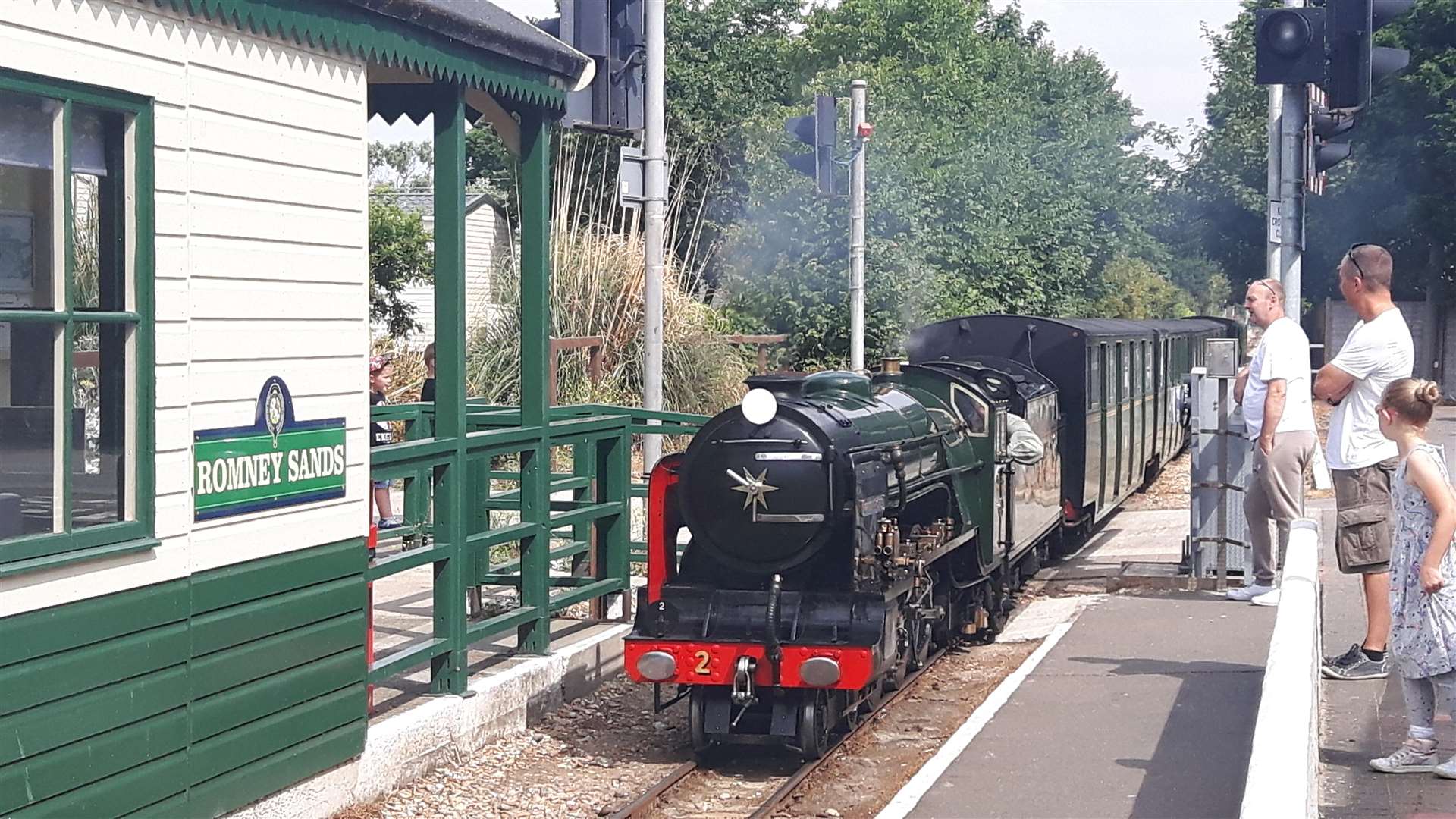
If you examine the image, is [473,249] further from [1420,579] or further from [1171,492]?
[1420,579]

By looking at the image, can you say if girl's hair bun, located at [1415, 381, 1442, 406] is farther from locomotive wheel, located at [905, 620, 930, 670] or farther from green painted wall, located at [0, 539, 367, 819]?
green painted wall, located at [0, 539, 367, 819]

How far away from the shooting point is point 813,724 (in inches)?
316

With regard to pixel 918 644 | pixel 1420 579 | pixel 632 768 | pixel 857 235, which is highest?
pixel 857 235

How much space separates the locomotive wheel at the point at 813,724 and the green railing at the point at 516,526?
5.33ft

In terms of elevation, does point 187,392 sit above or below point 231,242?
below

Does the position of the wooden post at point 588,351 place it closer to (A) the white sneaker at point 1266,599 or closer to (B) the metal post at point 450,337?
(A) the white sneaker at point 1266,599

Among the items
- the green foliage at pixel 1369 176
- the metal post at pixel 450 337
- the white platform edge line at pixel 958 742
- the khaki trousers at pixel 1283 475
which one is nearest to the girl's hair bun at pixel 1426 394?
the white platform edge line at pixel 958 742

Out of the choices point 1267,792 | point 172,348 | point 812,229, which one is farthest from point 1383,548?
point 812,229

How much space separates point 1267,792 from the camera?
3.56m

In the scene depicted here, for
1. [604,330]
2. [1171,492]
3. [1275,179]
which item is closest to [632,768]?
[1275,179]

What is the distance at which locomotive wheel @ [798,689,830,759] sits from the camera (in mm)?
8008

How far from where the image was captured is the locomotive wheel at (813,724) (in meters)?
8.01

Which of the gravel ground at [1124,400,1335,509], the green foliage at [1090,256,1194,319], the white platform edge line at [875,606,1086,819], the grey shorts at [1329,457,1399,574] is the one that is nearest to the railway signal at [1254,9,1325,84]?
the grey shorts at [1329,457,1399,574]

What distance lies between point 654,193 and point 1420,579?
5.92m
